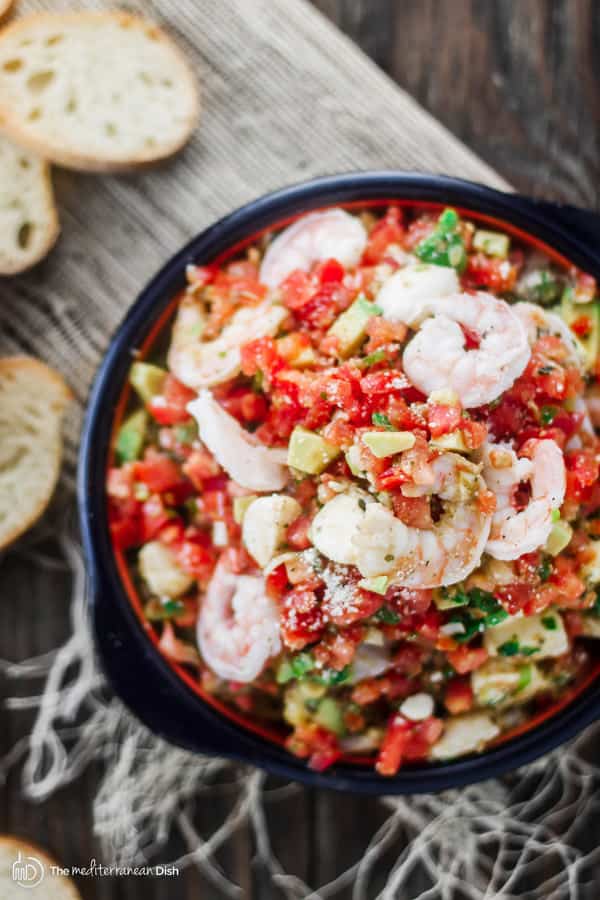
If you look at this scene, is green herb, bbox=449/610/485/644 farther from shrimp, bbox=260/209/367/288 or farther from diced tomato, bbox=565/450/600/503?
shrimp, bbox=260/209/367/288

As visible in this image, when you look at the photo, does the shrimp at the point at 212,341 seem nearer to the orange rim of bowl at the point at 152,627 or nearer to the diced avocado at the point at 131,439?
the orange rim of bowl at the point at 152,627

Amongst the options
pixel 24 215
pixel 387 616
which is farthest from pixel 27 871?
pixel 24 215

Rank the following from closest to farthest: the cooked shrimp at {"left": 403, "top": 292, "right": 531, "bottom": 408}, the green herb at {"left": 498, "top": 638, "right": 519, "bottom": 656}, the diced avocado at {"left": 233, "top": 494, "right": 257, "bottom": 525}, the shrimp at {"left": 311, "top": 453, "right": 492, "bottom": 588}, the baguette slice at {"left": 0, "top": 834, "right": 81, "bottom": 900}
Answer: the shrimp at {"left": 311, "top": 453, "right": 492, "bottom": 588} < the cooked shrimp at {"left": 403, "top": 292, "right": 531, "bottom": 408} < the diced avocado at {"left": 233, "top": 494, "right": 257, "bottom": 525} < the green herb at {"left": 498, "top": 638, "right": 519, "bottom": 656} < the baguette slice at {"left": 0, "top": 834, "right": 81, "bottom": 900}

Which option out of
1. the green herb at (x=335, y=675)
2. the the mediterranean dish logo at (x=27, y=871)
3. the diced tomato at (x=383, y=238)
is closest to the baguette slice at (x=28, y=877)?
the the mediterranean dish logo at (x=27, y=871)

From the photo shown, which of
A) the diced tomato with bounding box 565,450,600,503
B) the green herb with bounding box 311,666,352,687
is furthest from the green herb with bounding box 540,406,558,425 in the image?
the green herb with bounding box 311,666,352,687

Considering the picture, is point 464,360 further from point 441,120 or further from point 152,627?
point 441,120
